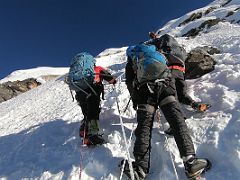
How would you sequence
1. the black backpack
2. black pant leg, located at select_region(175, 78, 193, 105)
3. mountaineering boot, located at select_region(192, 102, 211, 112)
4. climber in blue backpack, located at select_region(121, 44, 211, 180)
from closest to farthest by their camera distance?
climber in blue backpack, located at select_region(121, 44, 211, 180)
mountaineering boot, located at select_region(192, 102, 211, 112)
black pant leg, located at select_region(175, 78, 193, 105)
the black backpack

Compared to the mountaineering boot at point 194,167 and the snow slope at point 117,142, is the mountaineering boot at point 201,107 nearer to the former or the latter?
the snow slope at point 117,142

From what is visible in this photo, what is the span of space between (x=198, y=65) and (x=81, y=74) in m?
4.24

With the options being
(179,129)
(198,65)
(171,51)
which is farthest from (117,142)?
(198,65)

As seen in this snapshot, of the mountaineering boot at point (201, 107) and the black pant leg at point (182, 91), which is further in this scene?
the black pant leg at point (182, 91)

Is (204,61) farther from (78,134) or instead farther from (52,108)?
(52,108)

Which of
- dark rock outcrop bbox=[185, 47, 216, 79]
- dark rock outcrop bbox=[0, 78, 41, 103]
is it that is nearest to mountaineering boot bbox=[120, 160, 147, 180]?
dark rock outcrop bbox=[185, 47, 216, 79]

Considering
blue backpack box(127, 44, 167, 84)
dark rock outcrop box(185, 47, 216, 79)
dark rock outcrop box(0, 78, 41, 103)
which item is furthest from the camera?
dark rock outcrop box(0, 78, 41, 103)

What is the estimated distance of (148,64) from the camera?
254 inches

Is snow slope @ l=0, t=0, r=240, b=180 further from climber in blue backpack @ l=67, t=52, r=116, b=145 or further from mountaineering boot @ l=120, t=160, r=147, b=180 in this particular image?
climber in blue backpack @ l=67, t=52, r=116, b=145

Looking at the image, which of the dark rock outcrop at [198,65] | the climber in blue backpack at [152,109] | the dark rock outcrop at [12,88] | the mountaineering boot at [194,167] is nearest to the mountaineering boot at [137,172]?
the climber in blue backpack at [152,109]

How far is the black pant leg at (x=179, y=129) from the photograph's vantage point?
5.70m

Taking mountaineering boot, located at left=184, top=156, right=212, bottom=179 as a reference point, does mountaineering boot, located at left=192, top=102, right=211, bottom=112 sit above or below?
above

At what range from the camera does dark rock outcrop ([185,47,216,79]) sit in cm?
1026

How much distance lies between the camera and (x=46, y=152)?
26.6ft
